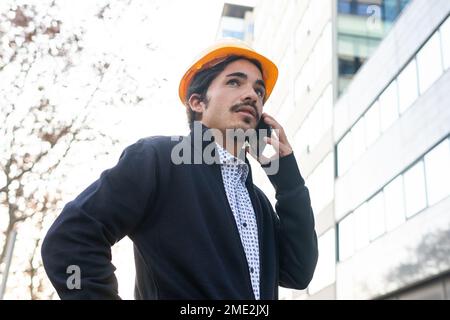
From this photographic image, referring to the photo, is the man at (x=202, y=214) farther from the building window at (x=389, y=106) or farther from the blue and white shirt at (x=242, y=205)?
the building window at (x=389, y=106)

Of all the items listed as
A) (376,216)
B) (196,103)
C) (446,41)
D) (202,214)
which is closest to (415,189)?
(376,216)

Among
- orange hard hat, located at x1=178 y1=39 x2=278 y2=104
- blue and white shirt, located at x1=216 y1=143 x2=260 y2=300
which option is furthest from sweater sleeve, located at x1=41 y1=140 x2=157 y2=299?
orange hard hat, located at x1=178 y1=39 x2=278 y2=104

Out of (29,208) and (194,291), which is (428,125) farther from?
(194,291)

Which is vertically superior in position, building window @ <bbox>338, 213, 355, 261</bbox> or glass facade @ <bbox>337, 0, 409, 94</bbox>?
glass facade @ <bbox>337, 0, 409, 94</bbox>

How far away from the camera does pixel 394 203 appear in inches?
589

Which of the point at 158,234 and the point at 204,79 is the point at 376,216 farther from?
the point at 158,234

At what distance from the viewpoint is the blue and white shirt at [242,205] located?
152 cm

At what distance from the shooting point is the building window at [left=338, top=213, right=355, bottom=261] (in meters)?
18.2

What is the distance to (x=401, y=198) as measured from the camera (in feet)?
47.8

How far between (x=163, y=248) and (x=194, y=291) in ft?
0.50

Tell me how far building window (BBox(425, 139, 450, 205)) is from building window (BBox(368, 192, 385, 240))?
9.77 feet

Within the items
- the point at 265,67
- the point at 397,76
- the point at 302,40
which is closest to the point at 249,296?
the point at 265,67

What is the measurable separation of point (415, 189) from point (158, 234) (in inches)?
536

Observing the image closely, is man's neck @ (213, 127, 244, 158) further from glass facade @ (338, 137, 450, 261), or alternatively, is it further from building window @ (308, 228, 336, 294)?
building window @ (308, 228, 336, 294)
